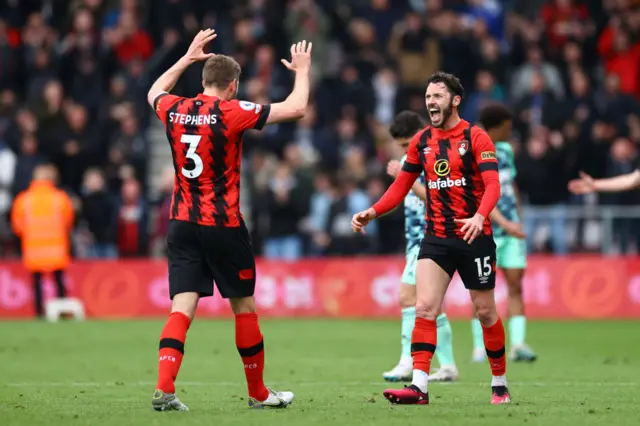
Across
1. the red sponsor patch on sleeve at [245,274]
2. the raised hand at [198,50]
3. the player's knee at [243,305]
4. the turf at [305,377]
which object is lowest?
the turf at [305,377]

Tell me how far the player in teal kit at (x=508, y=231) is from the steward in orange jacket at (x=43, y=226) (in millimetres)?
9081

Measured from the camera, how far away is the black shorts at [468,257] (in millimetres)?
9672

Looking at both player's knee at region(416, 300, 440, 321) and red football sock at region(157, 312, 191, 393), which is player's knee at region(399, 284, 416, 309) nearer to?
player's knee at region(416, 300, 440, 321)

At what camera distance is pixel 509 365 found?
13.7 metres

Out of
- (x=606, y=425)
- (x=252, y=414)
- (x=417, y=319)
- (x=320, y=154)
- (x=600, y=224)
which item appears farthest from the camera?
(x=320, y=154)

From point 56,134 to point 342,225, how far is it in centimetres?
534

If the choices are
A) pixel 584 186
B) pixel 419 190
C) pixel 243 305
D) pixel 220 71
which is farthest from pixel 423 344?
pixel 584 186

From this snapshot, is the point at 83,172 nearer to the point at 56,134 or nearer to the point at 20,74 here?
the point at 56,134

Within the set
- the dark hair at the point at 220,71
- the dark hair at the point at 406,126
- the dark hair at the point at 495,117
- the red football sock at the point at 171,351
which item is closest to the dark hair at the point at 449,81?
the dark hair at the point at 220,71

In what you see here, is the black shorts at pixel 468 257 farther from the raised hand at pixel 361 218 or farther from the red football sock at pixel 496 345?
the raised hand at pixel 361 218

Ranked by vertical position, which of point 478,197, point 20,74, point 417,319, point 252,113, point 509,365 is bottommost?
point 509,365

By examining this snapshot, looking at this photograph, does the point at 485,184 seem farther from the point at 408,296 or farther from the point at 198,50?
the point at 408,296

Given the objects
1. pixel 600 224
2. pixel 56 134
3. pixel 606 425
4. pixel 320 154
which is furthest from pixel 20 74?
pixel 606 425

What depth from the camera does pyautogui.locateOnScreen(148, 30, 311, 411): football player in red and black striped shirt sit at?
9172 millimetres
